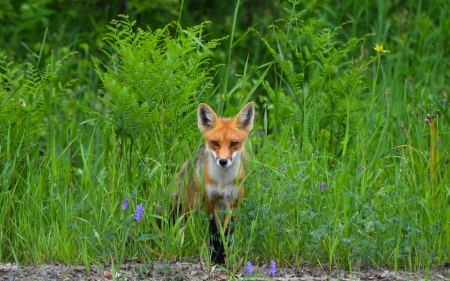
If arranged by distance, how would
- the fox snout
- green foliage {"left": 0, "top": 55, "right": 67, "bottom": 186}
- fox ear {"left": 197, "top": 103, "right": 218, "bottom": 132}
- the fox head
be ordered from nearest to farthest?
the fox snout < the fox head < fox ear {"left": 197, "top": 103, "right": 218, "bottom": 132} < green foliage {"left": 0, "top": 55, "right": 67, "bottom": 186}

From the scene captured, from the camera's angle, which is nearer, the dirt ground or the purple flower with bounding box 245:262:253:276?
the purple flower with bounding box 245:262:253:276

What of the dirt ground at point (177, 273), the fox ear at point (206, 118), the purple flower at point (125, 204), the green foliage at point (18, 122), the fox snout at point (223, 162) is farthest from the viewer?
the green foliage at point (18, 122)

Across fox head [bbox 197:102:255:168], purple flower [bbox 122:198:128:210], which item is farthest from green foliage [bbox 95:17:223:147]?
purple flower [bbox 122:198:128:210]

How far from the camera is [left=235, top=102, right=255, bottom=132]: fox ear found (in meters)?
5.78

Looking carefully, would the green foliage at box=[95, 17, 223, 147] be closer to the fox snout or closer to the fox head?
the fox head

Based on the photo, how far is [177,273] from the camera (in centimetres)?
468

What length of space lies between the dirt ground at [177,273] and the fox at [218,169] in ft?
2.03

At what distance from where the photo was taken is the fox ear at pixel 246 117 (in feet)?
19.0

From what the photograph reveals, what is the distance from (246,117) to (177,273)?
61.2 inches

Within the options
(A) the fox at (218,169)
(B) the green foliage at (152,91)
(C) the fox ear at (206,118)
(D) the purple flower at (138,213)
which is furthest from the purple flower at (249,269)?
(C) the fox ear at (206,118)

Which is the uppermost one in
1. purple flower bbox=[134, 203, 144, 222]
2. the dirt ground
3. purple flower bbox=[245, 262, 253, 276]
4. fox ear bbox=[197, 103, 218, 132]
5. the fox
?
fox ear bbox=[197, 103, 218, 132]

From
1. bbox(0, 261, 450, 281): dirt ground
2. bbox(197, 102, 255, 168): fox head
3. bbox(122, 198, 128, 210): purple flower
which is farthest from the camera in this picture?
bbox(197, 102, 255, 168): fox head

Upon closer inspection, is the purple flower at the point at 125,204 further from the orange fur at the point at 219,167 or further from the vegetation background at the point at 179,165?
the orange fur at the point at 219,167

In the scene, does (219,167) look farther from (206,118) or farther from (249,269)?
(249,269)
